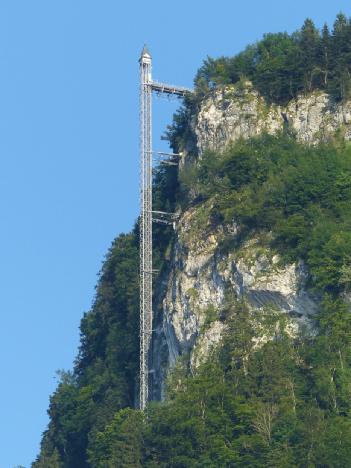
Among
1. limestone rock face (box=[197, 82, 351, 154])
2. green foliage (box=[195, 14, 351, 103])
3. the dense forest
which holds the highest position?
green foliage (box=[195, 14, 351, 103])

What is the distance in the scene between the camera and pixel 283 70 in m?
106

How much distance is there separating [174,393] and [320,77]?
17333 mm

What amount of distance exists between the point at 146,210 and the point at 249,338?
11.9 metres

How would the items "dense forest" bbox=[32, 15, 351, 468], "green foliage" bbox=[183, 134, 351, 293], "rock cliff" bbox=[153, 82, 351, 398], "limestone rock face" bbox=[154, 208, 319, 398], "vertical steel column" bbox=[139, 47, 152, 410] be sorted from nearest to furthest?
"dense forest" bbox=[32, 15, 351, 468]
"green foliage" bbox=[183, 134, 351, 293]
"limestone rock face" bbox=[154, 208, 319, 398]
"rock cliff" bbox=[153, 82, 351, 398]
"vertical steel column" bbox=[139, 47, 152, 410]

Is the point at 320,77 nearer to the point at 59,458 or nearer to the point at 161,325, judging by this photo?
the point at 161,325

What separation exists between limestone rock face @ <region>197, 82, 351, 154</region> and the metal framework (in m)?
2.59

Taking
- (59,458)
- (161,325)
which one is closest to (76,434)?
(59,458)

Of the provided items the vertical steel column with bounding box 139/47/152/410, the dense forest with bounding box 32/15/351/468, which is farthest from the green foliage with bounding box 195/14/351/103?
the vertical steel column with bounding box 139/47/152/410

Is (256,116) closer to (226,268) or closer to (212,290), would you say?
(226,268)

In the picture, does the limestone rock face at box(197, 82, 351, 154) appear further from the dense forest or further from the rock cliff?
the dense forest

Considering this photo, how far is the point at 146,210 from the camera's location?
10625 cm

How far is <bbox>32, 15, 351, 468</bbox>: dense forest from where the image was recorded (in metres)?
93.2

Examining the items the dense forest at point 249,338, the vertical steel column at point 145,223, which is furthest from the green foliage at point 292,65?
the vertical steel column at point 145,223

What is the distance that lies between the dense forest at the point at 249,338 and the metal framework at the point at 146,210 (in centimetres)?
122
